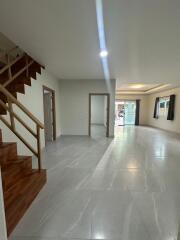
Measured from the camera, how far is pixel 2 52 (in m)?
3.28

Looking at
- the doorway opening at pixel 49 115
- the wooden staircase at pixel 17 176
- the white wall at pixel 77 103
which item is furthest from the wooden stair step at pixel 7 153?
the white wall at pixel 77 103

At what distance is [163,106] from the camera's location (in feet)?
28.2

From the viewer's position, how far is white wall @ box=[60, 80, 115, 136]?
5949 millimetres

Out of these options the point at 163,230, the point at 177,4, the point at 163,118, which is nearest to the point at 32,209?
the point at 163,230

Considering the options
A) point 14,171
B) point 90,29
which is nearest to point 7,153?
point 14,171

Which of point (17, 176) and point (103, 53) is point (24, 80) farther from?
point (17, 176)

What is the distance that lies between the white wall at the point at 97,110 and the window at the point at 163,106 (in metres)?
4.17

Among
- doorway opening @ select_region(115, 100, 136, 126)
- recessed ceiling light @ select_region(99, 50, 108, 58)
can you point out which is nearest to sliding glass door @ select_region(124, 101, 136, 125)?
doorway opening @ select_region(115, 100, 136, 126)

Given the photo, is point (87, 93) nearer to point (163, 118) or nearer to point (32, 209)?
point (32, 209)

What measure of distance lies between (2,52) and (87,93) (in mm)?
3380

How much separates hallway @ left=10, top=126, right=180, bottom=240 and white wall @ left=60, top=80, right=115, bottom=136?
2960 mm

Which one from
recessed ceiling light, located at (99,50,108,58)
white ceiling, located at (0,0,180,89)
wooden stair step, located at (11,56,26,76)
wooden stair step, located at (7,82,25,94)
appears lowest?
wooden stair step, located at (7,82,25,94)

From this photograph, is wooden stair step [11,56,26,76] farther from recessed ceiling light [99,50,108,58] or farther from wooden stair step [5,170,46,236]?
wooden stair step [5,170,46,236]

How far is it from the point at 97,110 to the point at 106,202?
9.64m
